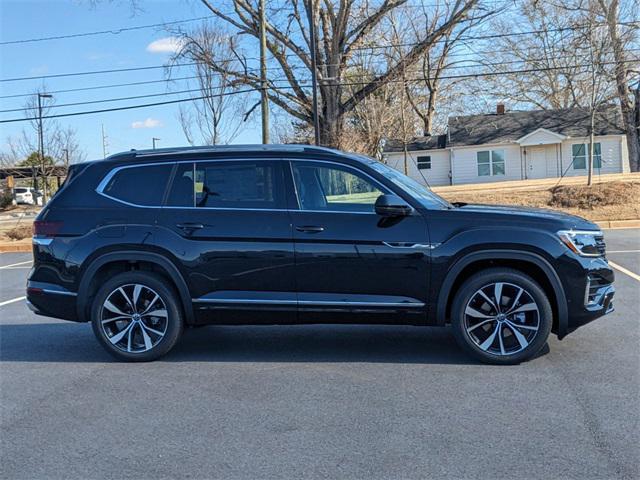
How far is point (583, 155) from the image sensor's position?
123 feet

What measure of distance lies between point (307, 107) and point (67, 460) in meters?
27.3

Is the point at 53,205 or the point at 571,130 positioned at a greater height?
the point at 571,130

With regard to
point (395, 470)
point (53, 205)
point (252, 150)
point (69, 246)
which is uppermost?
point (252, 150)

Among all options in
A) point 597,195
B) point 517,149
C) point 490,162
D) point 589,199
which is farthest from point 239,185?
point 517,149

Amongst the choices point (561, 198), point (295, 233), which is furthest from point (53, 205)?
point (561, 198)

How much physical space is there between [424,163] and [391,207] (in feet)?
120

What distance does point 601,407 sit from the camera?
4.24m

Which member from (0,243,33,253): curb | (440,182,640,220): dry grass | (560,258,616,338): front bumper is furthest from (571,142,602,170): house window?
(560,258,616,338): front bumper

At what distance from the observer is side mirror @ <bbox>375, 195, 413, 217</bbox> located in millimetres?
5176

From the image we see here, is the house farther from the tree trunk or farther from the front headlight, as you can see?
the front headlight

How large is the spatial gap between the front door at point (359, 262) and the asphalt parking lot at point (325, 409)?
0.51m

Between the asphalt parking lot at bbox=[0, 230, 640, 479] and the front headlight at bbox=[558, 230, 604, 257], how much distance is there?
94 cm

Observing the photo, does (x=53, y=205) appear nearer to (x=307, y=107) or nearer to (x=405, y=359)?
(x=405, y=359)

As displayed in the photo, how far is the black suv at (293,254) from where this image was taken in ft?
16.9
